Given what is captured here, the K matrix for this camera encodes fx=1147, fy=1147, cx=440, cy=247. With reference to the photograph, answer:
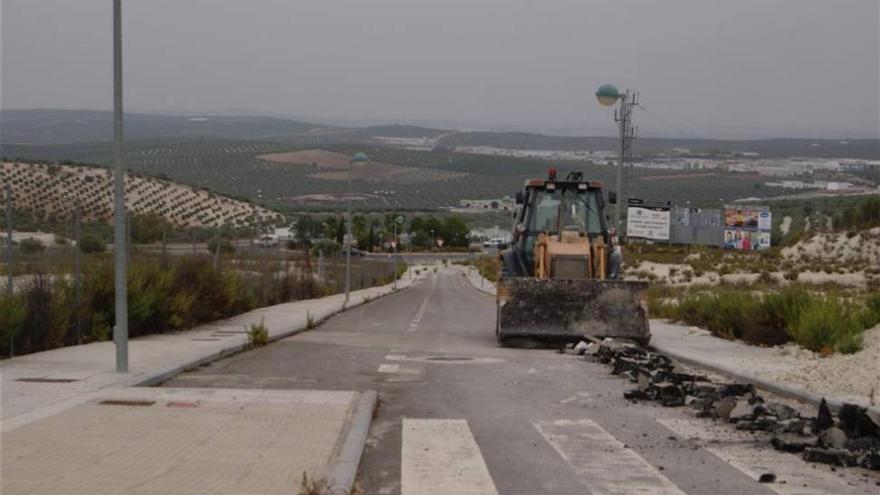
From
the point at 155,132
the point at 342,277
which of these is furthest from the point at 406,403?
the point at 155,132

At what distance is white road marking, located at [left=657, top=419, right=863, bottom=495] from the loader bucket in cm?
937

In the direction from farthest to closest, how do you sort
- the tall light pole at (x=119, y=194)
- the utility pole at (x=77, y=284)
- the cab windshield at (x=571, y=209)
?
the cab windshield at (x=571, y=209), the utility pole at (x=77, y=284), the tall light pole at (x=119, y=194)

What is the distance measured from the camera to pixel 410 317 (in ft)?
117

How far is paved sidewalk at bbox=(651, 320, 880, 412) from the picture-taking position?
14.4 m

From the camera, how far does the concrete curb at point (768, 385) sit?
1332cm

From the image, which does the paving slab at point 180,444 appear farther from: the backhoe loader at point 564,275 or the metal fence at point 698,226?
the metal fence at point 698,226

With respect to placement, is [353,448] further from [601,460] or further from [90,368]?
[90,368]

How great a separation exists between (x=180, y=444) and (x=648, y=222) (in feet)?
311

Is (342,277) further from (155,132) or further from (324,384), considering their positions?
(155,132)

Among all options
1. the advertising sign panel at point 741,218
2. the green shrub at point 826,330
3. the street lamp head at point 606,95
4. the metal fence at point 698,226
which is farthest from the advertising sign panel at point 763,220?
the green shrub at point 826,330

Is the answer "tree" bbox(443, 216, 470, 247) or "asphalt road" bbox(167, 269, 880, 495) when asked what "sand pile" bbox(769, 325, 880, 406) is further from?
"tree" bbox(443, 216, 470, 247)

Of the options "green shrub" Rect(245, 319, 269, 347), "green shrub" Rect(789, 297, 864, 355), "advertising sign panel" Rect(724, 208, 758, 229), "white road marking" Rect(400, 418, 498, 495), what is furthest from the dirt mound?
"white road marking" Rect(400, 418, 498, 495)

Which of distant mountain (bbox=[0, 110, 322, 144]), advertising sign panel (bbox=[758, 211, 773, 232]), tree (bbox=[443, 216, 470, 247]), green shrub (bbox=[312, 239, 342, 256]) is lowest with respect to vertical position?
tree (bbox=[443, 216, 470, 247])

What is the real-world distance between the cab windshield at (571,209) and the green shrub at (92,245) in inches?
380
